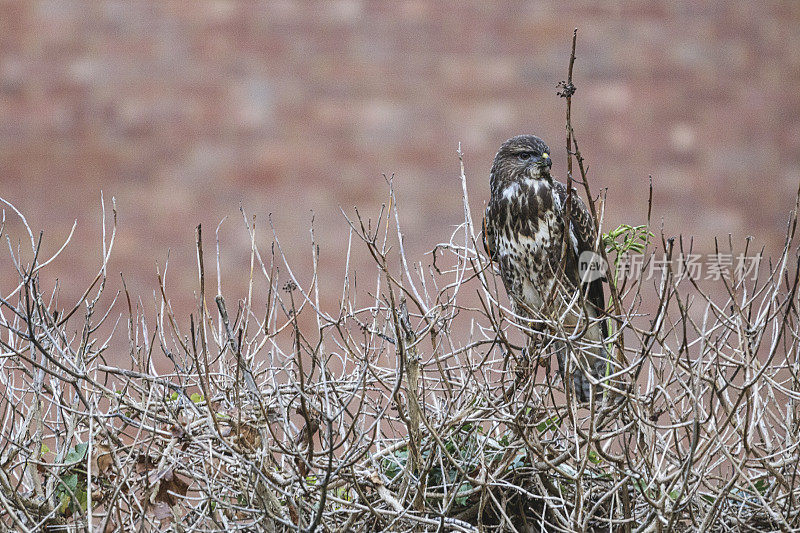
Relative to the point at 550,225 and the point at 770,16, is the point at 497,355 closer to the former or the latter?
the point at 550,225

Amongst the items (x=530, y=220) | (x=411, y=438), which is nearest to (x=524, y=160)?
(x=530, y=220)

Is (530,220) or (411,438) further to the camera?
(530,220)

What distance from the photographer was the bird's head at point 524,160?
283cm

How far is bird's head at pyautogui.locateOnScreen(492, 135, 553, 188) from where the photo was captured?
2832mm

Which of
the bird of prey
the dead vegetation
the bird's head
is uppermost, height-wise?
the bird's head

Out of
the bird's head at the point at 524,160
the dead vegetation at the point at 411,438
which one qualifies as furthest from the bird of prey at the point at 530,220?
the dead vegetation at the point at 411,438

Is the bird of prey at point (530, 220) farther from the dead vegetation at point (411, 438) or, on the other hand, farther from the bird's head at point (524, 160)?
the dead vegetation at point (411, 438)

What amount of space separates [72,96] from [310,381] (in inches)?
121

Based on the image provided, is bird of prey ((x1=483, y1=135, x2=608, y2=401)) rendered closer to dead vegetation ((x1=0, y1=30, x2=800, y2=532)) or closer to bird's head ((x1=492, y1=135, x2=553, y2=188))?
bird's head ((x1=492, y1=135, x2=553, y2=188))

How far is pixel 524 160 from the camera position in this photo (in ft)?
9.38

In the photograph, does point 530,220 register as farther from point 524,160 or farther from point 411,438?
point 411,438

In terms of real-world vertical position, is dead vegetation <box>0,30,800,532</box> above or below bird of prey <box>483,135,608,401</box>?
below

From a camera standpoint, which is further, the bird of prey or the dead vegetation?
the bird of prey

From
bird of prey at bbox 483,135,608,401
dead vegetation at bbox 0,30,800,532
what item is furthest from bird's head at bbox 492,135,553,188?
dead vegetation at bbox 0,30,800,532
